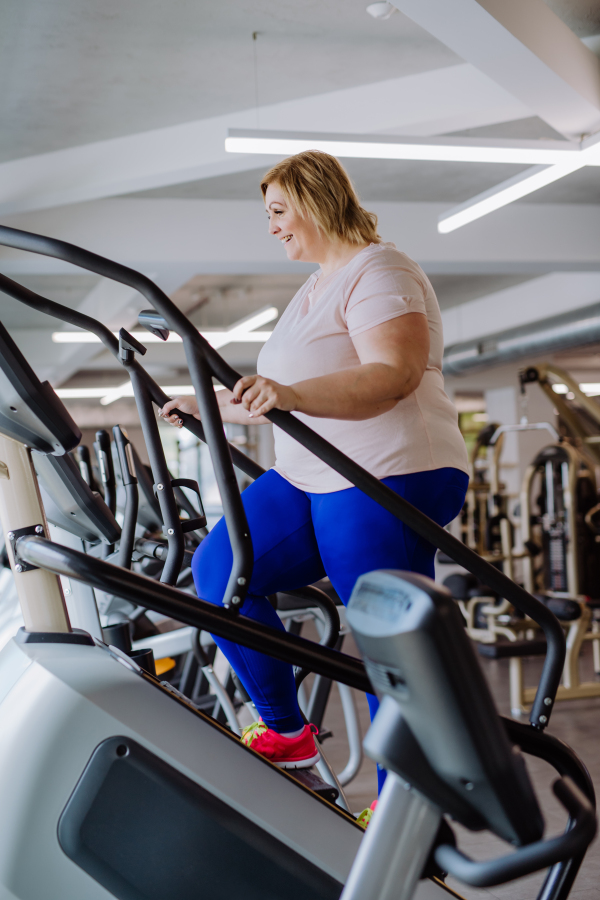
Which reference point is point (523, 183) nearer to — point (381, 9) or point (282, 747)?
point (381, 9)

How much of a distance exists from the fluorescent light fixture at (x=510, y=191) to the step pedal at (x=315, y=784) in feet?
11.0

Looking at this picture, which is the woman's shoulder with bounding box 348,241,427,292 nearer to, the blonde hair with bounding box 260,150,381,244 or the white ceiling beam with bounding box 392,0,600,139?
the blonde hair with bounding box 260,150,381,244

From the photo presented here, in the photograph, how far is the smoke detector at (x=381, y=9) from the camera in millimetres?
3512

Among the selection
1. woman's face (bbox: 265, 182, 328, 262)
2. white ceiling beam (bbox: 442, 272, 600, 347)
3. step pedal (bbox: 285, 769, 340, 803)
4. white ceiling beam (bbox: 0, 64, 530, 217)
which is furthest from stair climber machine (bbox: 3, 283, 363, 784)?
white ceiling beam (bbox: 442, 272, 600, 347)

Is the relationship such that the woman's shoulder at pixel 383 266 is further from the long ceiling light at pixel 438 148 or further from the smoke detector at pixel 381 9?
the smoke detector at pixel 381 9

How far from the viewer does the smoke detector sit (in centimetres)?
351

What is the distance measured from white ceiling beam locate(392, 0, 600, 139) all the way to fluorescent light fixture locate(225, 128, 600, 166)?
146 mm

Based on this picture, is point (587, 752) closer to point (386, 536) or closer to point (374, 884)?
point (386, 536)

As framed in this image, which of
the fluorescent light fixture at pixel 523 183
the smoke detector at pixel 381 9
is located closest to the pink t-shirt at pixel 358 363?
the smoke detector at pixel 381 9

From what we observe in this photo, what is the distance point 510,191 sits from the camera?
4.19 metres

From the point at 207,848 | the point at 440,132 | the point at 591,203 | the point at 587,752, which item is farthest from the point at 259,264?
the point at 207,848

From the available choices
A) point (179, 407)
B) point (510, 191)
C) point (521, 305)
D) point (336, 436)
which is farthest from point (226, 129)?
point (521, 305)

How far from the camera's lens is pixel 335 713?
13.5 feet

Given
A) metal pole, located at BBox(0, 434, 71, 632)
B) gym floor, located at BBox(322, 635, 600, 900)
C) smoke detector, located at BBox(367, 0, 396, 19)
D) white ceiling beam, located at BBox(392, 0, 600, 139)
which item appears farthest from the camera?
smoke detector, located at BBox(367, 0, 396, 19)
